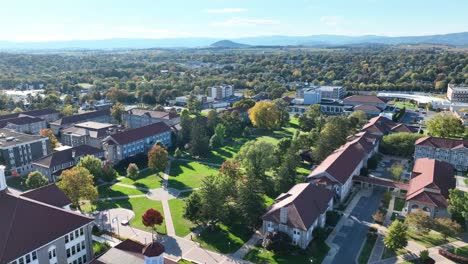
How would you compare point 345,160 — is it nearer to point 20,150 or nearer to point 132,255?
point 132,255

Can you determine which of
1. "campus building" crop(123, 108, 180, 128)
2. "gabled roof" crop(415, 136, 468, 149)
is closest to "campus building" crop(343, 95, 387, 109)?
"gabled roof" crop(415, 136, 468, 149)

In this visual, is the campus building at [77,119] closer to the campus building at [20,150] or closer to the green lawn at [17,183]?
the campus building at [20,150]

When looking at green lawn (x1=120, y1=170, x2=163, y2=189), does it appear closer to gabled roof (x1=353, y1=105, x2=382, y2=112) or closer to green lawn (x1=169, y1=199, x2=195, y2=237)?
green lawn (x1=169, y1=199, x2=195, y2=237)

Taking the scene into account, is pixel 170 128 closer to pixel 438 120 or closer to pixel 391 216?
pixel 391 216

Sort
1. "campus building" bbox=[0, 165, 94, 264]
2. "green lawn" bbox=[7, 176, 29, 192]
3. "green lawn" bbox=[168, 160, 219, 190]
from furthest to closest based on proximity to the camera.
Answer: "green lawn" bbox=[168, 160, 219, 190] < "green lawn" bbox=[7, 176, 29, 192] < "campus building" bbox=[0, 165, 94, 264]

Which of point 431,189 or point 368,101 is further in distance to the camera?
point 368,101

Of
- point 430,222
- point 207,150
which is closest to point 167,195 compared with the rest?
point 207,150

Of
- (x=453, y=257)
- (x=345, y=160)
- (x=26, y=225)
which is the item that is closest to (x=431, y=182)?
(x=345, y=160)
